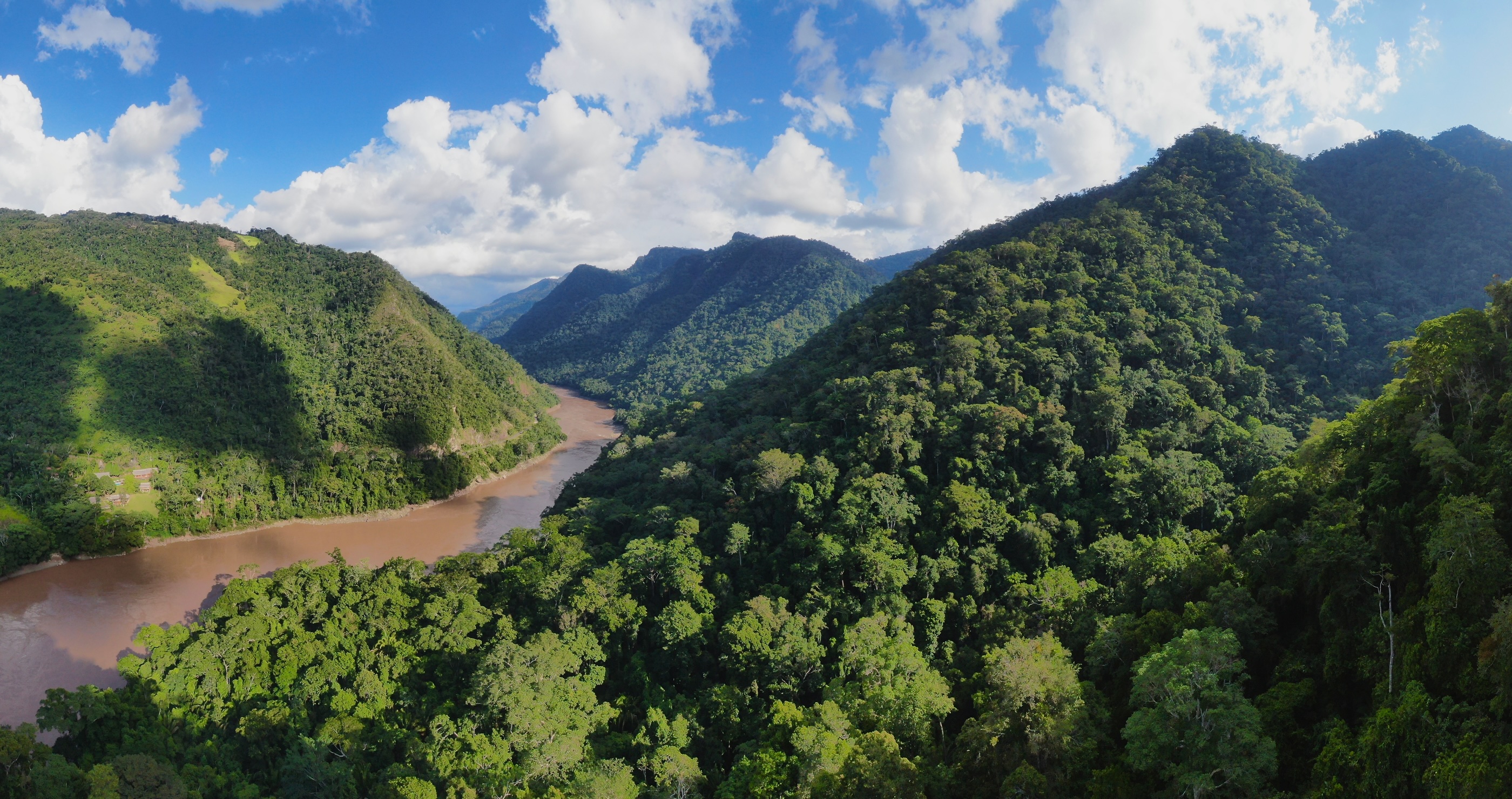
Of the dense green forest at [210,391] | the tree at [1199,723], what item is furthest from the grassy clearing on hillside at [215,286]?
the tree at [1199,723]

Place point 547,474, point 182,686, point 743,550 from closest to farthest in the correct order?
point 182,686 → point 743,550 → point 547,474

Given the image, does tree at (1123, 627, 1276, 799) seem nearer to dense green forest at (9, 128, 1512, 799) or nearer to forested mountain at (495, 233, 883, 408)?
dense green forest at (9, 128, 1512, 799)

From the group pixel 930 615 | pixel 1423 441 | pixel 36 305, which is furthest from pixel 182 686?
pixel 36 305

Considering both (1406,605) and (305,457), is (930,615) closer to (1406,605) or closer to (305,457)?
(1406,605)

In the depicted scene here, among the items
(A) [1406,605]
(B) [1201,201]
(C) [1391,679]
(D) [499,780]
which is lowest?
(D) [499,780]

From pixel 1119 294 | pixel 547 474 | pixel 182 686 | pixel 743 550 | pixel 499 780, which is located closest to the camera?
pixel 499 780

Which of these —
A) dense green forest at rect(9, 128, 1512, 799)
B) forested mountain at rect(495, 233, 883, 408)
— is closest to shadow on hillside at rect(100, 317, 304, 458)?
dense green forest at rect(9, 128, 1512, 799)

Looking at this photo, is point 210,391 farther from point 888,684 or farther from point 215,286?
point 888,684
